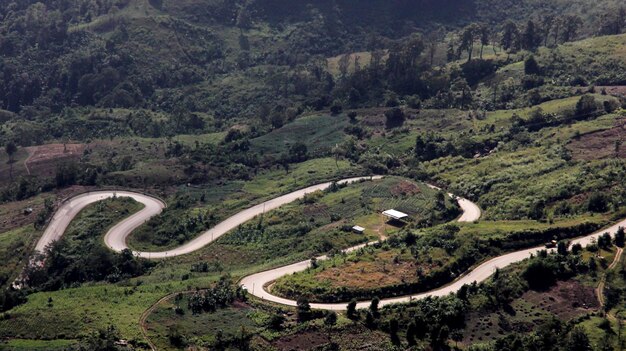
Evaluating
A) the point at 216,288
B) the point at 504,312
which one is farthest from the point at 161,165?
the point at 504,312

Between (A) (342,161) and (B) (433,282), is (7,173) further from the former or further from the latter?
(B) (433,282)

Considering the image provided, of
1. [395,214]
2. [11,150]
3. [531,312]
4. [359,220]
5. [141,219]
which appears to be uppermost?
[11,150]

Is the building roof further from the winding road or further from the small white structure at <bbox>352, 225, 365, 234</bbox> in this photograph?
Result: the winding road

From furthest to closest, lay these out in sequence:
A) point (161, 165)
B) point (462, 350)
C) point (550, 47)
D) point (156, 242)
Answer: point (550, 47) → point (161, 165) → point (156, 242) → point (462, 350)

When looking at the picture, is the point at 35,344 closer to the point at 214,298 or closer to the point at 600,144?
the point at 214,298

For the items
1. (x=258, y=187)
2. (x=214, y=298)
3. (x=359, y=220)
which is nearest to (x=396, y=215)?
(x=359, y=220)

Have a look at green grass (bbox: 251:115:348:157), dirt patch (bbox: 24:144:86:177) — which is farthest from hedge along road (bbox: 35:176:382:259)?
dirt patch (bbox: 24:144:86:177)
